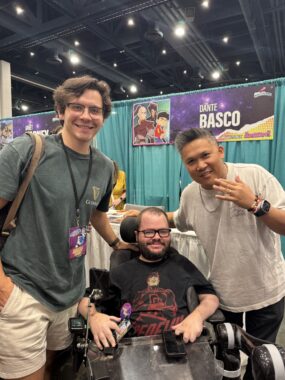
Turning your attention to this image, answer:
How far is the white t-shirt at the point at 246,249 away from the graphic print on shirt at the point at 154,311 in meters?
0.30

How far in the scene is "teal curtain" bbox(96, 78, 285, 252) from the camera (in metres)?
4.12

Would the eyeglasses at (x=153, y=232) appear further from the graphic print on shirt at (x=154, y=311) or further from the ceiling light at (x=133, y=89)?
the ceiling light at (x=133, y=89)

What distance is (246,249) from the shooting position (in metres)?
1.49

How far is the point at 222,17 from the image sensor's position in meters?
5.16

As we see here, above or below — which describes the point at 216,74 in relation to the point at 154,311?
above

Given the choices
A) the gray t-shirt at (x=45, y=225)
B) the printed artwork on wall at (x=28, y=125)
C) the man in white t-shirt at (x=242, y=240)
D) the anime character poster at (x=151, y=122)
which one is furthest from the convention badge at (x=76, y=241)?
the printed artwork on wall at (x=28, y=125)

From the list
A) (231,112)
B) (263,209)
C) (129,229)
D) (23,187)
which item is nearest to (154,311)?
(129,229)

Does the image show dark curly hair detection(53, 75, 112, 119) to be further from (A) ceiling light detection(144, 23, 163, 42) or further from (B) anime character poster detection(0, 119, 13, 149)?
(B) anime character poster detection(0, 119, 13, 149)

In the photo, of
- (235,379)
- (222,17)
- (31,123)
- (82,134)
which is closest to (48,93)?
(31,123)

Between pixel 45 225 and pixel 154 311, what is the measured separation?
77cm

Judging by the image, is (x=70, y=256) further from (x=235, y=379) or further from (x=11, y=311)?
(x=235, y=379)

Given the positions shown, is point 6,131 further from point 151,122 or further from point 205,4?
point 205,4

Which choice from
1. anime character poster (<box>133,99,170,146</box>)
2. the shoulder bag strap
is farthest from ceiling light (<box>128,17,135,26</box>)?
the shoulder bag strap

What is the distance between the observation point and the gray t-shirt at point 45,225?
129cm
